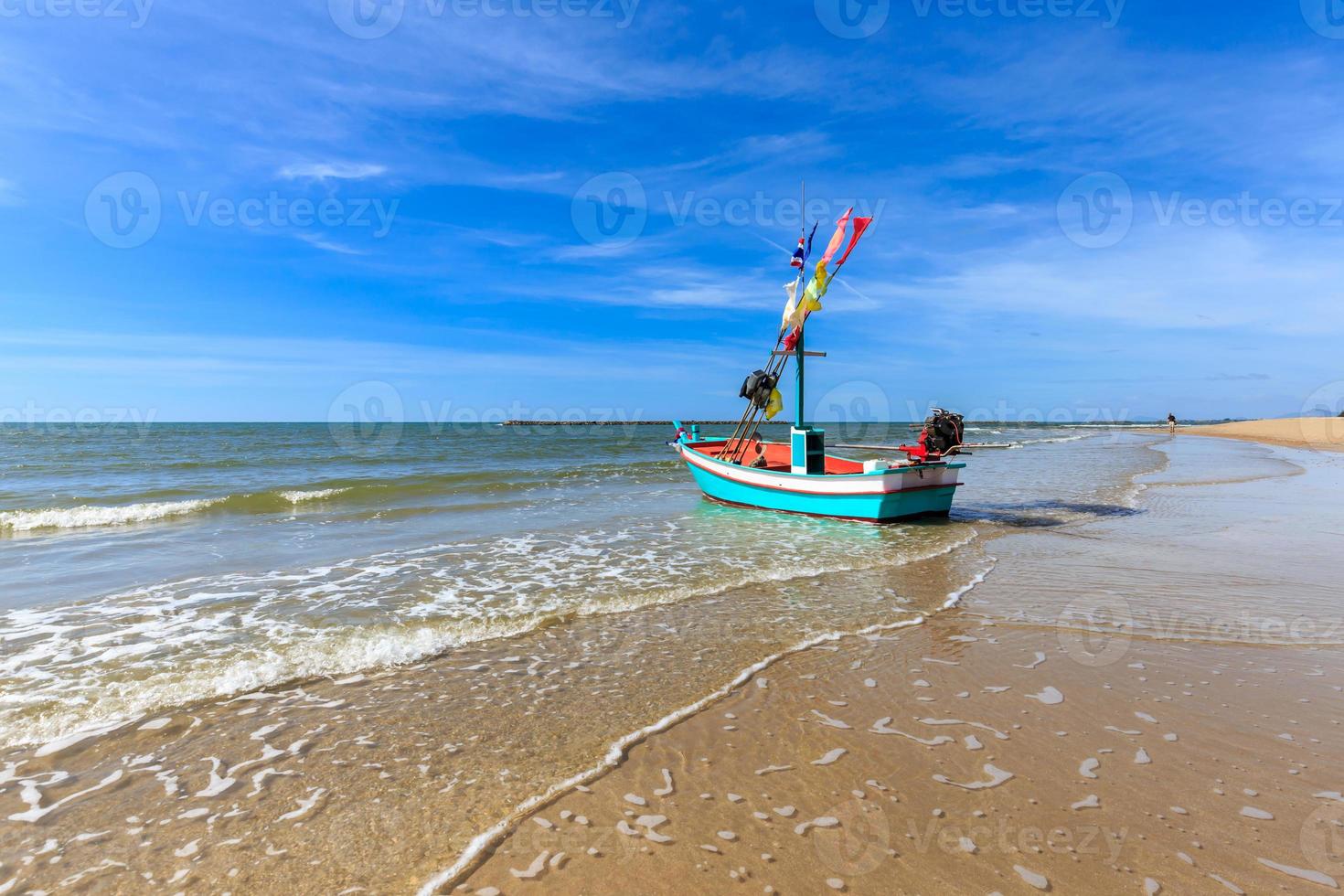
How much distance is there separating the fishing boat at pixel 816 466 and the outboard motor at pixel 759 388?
0.09 ft

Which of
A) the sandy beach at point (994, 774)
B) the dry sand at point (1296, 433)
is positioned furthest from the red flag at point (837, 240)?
the dry sand at point (1296, 433)

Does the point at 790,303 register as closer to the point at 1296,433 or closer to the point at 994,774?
the point at 994,774

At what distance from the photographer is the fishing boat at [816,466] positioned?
49.0 feet

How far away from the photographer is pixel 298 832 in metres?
3.50

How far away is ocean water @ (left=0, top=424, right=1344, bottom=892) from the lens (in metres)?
3.66

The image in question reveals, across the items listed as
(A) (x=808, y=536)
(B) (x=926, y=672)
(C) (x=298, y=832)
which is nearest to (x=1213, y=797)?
(B) (x=926, y=672)

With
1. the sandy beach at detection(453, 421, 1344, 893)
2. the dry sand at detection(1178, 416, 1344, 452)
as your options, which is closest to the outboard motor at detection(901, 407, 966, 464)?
the sandy beach at detection(453, 421, 1344, 893)

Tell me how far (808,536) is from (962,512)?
619 centimetres

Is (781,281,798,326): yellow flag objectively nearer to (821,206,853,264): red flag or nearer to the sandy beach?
(821,206,853,264): red flag

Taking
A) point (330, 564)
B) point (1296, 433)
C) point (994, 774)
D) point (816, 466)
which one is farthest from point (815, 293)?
point (1296, 433)

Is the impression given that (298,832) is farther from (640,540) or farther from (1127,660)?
(640,540)

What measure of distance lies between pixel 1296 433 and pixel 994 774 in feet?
246

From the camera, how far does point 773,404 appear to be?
18.7 meters

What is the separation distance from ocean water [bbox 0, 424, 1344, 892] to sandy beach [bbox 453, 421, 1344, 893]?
363mm
